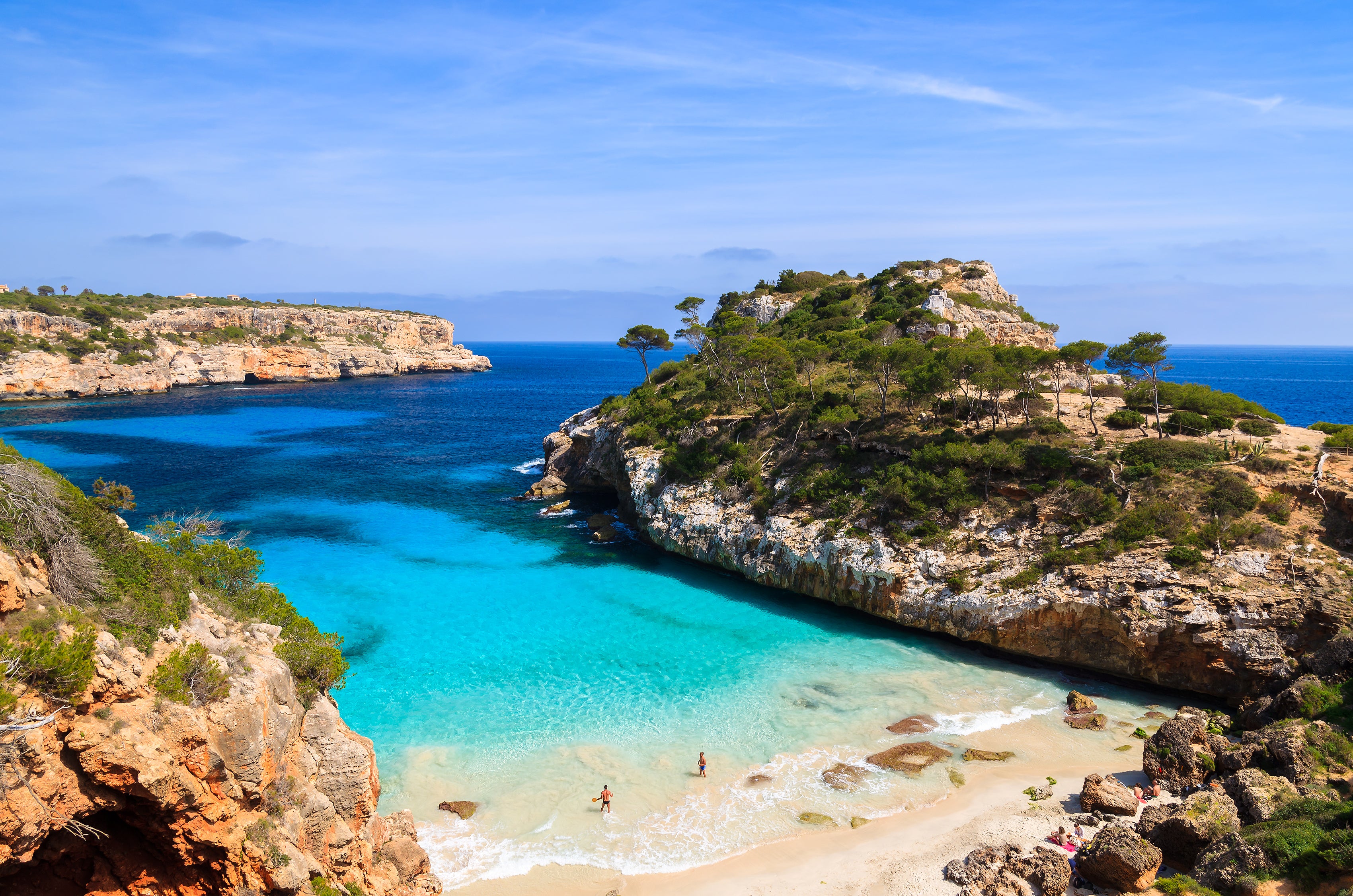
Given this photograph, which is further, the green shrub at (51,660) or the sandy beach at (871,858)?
the sandy beach at (871,858)

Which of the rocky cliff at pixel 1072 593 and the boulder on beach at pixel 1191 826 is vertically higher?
the rocky cliff at pixel 1072 593

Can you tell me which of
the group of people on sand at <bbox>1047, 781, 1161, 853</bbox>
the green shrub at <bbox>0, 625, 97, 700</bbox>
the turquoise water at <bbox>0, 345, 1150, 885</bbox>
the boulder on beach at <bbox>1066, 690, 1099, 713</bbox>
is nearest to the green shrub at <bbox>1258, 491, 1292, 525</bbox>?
the turquoise water at <bbox>0, 345, 1150, 885</bbox>

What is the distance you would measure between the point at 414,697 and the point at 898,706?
17.4 meters

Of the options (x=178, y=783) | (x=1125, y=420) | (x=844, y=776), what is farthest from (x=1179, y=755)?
(x=178, y=783)

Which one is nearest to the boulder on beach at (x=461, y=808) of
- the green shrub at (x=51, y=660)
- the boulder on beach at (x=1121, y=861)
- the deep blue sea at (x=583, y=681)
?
the deep blue sea at (x=583, y=681)

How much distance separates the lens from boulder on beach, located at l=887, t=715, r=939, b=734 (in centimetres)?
2175

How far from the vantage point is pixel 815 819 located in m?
18.0

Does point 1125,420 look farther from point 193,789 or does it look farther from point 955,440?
point 193,789

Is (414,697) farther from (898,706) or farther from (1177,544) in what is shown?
(1177,544)

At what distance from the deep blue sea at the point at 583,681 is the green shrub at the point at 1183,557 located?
16.5ft

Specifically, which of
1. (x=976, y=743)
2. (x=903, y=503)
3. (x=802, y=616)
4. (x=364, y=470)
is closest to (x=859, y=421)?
(x=903, y=503)

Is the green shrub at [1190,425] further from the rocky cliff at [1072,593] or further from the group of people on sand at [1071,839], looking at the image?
the group of people on sand at [1071,839]

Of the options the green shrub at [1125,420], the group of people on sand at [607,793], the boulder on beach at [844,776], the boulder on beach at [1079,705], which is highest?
the green shrub at [1125,420]

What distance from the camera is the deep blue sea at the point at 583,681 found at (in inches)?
721
